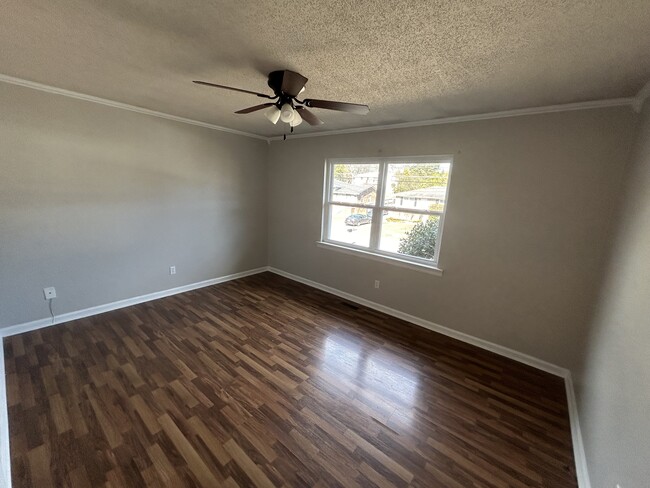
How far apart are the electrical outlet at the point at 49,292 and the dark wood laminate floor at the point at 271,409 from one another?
34 centimetres

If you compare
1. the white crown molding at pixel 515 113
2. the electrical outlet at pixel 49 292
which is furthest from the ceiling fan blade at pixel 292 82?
the electrical outlet at pixel 49 292

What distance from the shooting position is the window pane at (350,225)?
3.69 metres

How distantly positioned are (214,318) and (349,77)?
290 cm

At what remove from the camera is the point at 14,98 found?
234 centimetres

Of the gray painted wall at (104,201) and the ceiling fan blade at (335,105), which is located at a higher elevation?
the ceiling fan blade at (335,105)

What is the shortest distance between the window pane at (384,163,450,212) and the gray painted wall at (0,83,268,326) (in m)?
2.46

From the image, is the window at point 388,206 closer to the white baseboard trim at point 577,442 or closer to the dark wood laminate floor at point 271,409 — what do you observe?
the dark wood laminate floor at point 271,409

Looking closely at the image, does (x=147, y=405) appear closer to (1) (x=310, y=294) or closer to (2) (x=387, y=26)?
(1) (x=310, y=294)

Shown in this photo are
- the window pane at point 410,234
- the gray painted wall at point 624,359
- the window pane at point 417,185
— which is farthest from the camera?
the window pane at point 410,234

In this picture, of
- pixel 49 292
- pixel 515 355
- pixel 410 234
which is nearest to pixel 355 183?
pixel 410 234

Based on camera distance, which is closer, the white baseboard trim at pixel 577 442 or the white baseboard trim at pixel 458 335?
the white baseboard trim at pixel 577 442

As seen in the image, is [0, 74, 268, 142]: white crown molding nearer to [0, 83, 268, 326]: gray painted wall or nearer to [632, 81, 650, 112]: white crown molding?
[0, 83, 268, 326]: gray painted wall

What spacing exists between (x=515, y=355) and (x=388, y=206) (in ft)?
6.94

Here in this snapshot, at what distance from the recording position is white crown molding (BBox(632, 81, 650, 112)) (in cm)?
173
